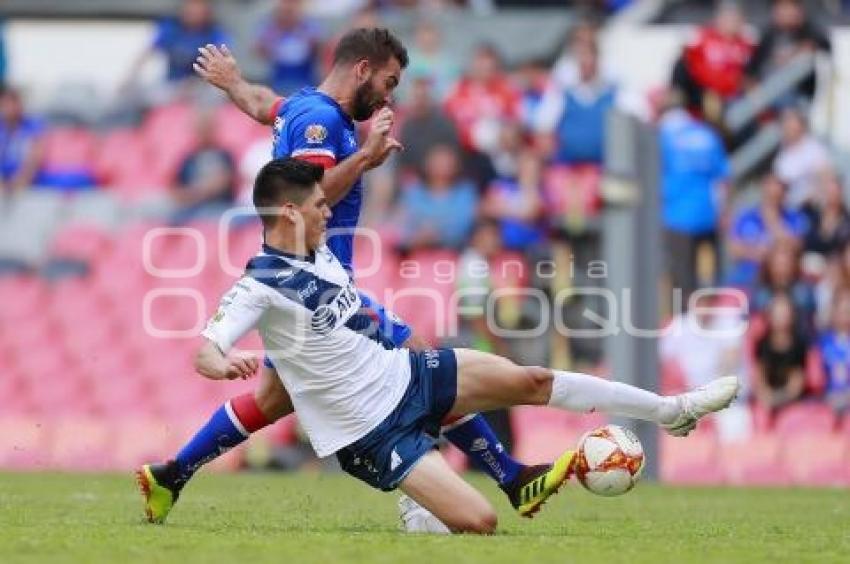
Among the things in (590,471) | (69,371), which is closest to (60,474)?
(69,371)

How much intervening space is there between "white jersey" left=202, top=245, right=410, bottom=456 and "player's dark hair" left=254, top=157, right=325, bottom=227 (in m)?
0.22

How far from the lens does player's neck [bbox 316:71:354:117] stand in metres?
10.6

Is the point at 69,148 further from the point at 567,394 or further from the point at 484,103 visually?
the point at 567,394

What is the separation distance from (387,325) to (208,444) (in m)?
1.14

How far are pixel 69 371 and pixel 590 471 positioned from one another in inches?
421

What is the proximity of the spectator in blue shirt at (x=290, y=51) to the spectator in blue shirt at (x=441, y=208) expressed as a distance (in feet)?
7.70

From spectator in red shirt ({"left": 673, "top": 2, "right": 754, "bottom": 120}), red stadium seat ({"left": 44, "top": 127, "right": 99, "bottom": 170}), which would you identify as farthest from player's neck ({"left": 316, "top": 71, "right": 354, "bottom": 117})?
red stadium seat ({"left": 44, "top": 127, "right": 99, "bottom": 170})

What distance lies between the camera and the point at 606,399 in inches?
399

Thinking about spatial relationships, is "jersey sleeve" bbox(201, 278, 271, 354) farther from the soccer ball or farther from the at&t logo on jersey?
the soccer ball

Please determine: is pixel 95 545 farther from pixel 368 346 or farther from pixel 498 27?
pixel 498 27

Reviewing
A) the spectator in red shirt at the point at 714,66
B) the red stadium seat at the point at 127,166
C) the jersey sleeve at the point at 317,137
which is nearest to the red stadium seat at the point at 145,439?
the red stadium seat at the point at 127,166

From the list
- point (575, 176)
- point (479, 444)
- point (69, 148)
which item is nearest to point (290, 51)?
A: point (69, 148)

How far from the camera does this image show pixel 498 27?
22.1m

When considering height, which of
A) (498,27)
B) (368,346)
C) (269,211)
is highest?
(498,27)
